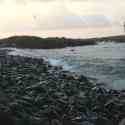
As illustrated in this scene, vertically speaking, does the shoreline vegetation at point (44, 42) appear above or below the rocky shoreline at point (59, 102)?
above

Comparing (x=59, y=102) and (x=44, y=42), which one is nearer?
(x=59, y=102)

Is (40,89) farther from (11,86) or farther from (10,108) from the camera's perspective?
(10,108)

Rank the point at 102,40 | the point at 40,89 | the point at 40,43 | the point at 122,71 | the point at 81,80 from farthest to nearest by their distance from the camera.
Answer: the point at 102,40, the point at 40,43, the point at 122,71, the point at 81,80, the point at 40,89

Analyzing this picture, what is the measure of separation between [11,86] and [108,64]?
1250cm

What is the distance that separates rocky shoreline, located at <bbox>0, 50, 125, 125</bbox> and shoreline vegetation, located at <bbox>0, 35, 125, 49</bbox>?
1075 inches

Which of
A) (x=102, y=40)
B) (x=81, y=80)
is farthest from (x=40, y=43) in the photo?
(x=81, y=80)

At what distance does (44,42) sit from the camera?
Answer: 46844 millimetres

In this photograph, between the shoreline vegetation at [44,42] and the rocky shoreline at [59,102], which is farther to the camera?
the shoreline vegetation at [44,42]

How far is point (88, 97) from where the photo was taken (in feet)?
45.3

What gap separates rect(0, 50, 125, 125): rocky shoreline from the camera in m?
10.5

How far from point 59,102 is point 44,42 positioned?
34466 mm

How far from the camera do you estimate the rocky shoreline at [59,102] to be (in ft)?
34.4

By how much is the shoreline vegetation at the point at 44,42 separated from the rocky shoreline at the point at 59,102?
89.6ft

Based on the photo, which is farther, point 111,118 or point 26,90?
point 26,90
